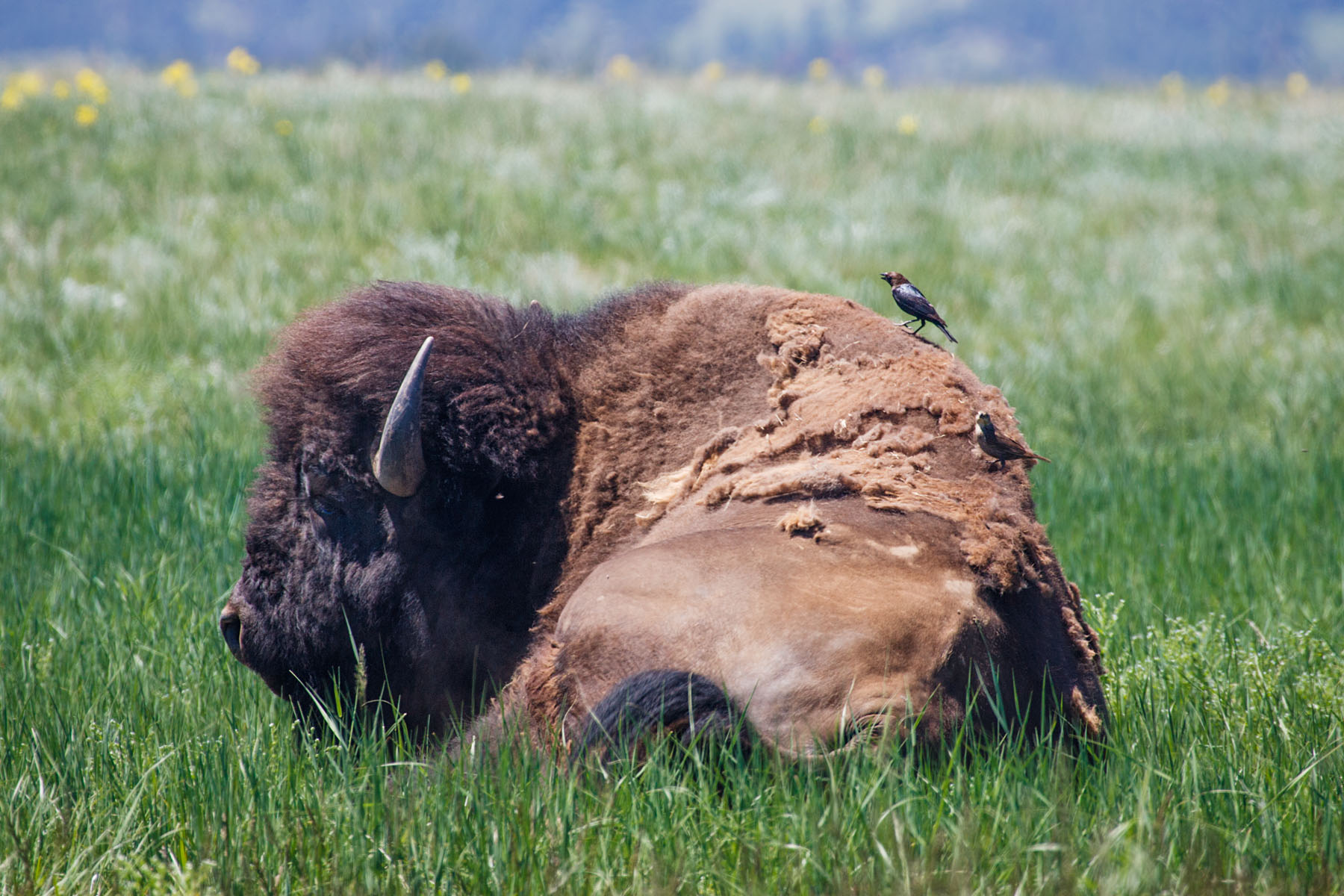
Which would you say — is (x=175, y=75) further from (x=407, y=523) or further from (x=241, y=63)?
(x=407, y=523)

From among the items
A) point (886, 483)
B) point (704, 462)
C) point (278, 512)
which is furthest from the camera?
point (278, 512)

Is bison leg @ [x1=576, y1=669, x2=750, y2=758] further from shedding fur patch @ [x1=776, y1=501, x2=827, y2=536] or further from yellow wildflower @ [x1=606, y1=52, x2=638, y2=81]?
yellow wildflower @ [x1=606, y1=52, x2=638, y2=81]

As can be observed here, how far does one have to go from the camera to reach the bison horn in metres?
2.81

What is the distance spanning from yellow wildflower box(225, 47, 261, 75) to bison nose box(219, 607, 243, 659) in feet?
56.3

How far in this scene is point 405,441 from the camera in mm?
2842

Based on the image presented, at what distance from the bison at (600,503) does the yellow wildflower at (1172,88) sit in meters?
21.8

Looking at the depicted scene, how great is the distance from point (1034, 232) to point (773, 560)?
35.4 ft

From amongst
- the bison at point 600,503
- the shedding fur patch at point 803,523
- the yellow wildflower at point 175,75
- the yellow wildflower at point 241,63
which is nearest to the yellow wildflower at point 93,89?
the yellow wildflower at point 175,75

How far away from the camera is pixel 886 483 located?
8.68ft

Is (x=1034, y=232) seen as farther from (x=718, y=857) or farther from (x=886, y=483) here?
(x=718, y=857)

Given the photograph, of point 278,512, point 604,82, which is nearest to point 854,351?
point 278,512

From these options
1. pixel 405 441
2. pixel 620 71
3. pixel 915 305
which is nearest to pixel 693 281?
pixel 915 305

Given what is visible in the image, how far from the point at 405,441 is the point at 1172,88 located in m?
24.8

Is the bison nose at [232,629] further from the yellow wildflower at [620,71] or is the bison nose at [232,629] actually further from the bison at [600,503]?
A: the yellow wildflower at [620,71]
